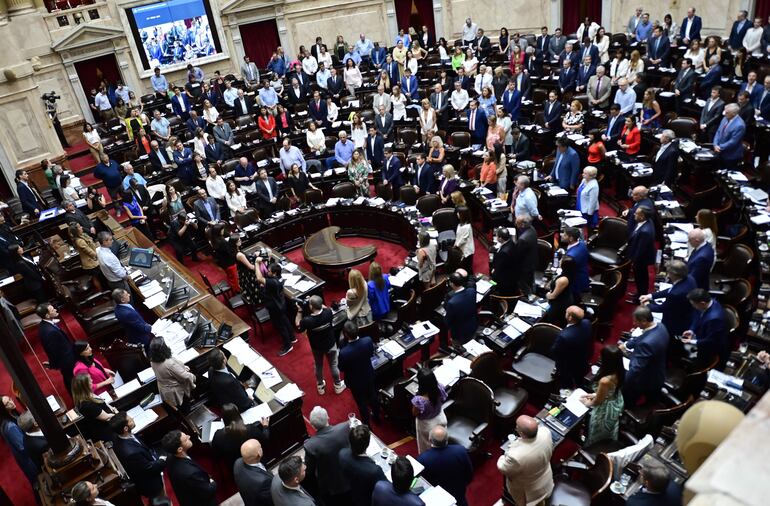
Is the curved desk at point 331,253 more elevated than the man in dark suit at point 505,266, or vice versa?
the man in dark suit at point 505,266

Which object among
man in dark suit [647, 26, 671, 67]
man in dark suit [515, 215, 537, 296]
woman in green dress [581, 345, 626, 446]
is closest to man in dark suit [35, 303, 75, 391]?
man in dark suit [515, 215, 537, 296]

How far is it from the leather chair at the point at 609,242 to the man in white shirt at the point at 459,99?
693 centimetres

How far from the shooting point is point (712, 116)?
10867 millimetres

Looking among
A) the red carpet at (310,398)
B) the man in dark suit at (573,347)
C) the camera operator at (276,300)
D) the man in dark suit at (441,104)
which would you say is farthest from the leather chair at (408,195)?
the man in dark suit at (573,347)

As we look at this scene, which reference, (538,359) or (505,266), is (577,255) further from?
(538,359)

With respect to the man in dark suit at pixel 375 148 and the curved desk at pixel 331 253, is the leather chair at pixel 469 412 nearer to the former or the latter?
the curved desk at pixel 331 253

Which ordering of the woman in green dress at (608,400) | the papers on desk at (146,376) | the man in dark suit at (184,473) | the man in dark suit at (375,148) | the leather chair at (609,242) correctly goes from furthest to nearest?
1. the man in dark suit at (375,148)
2. the leather chair at (609,242)
3. the papers on desk at (146,376)
4. the woman in green dress at (608,400)
5. the man in dark suit at (184,473)

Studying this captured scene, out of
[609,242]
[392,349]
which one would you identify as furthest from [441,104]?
[392,349]

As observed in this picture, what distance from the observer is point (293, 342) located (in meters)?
9.28

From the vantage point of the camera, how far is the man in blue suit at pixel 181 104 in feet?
57.7

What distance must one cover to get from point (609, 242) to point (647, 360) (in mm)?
3668

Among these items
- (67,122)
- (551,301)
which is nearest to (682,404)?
(551,301)

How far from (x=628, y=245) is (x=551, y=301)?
1.87 m

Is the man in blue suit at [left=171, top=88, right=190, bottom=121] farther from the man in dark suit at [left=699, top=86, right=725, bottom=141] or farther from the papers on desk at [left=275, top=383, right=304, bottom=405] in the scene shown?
the man in dark suit at [left=699, top=86, right=725, bottom=141]
